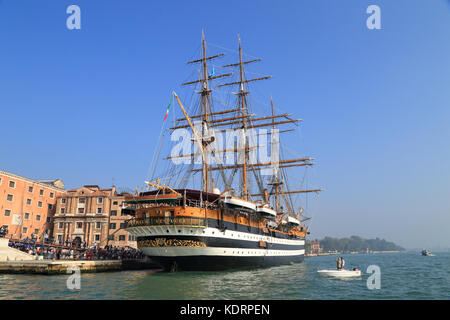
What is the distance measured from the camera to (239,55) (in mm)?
66562

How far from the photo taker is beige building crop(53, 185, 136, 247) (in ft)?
239

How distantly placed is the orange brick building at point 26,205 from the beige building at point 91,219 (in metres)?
2.61

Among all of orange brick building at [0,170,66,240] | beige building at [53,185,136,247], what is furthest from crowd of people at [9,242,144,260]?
beige building at [53,185,136,247]

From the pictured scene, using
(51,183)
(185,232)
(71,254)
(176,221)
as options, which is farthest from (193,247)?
(51,183)

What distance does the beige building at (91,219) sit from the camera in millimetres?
72875

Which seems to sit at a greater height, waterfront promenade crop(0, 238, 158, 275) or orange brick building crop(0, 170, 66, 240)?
orange brick building crop(0, 170, 66, 240)

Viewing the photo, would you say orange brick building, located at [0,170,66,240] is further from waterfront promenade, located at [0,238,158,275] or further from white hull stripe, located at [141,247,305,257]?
white hull stripe, located at [141,247,305,257]

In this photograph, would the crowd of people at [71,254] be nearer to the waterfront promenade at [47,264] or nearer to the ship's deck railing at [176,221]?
the waterfront promenade at [47,264]

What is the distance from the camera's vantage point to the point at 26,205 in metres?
67.3

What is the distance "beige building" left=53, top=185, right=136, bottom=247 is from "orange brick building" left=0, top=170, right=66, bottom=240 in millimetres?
2610

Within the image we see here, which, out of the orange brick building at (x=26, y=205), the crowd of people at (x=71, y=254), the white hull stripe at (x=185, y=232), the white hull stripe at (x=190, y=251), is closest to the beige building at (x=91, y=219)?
the orange brick building at (x=26, y=205)

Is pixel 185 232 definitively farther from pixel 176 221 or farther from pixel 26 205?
pixel 26 205

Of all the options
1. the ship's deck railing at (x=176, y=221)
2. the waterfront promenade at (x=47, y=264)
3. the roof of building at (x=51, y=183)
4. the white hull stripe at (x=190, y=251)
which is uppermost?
the roof of building at (x=51, y=183)
